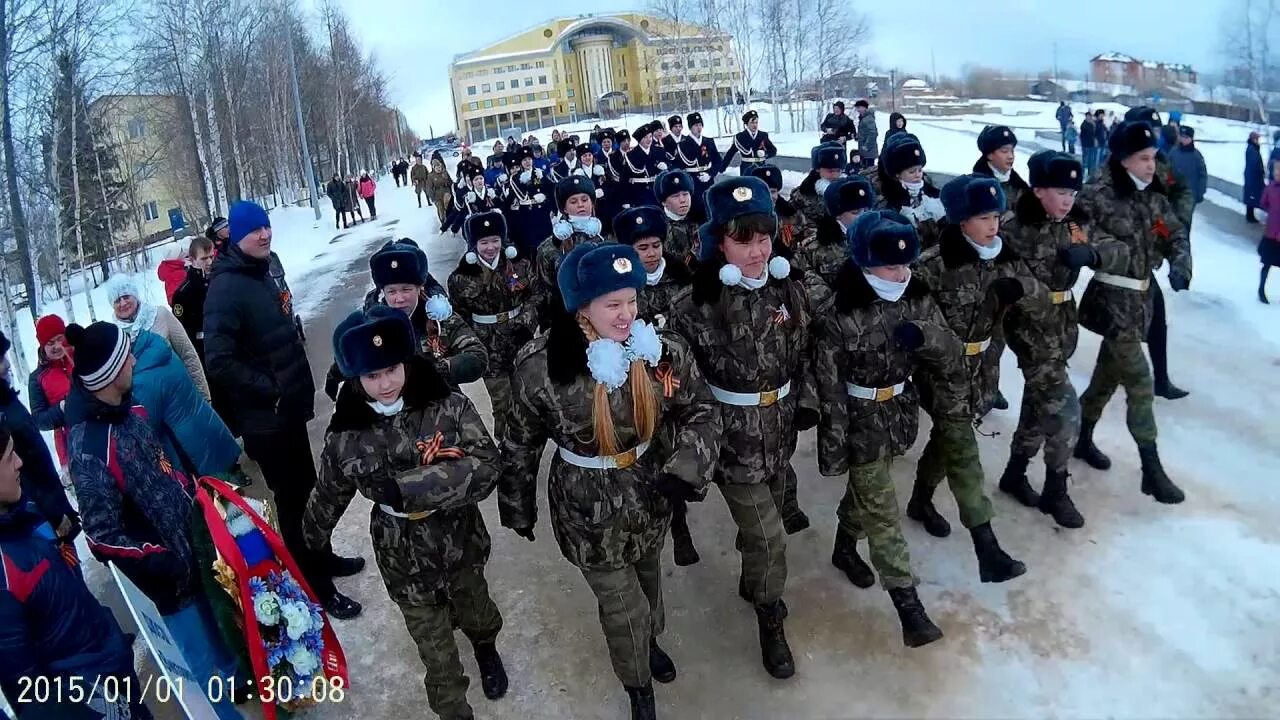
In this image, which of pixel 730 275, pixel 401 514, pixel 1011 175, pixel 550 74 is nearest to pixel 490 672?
pixel 401 514

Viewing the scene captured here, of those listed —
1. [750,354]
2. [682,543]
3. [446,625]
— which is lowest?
[682,543]

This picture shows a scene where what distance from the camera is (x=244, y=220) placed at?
399 cm

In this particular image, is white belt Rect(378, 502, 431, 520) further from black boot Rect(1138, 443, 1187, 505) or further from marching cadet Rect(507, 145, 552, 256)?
marching cadet Rect(507, 145, 552, 256)

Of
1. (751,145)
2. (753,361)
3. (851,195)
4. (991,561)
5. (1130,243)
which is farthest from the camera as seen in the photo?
(751,145)

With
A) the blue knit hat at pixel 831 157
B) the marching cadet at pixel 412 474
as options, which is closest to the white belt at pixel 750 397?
the marching cadet at pixel 412 474

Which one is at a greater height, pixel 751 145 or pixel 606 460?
pixel 751 145

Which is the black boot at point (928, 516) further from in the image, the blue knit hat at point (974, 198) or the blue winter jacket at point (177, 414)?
the blue winter jacket at point (177, 414)

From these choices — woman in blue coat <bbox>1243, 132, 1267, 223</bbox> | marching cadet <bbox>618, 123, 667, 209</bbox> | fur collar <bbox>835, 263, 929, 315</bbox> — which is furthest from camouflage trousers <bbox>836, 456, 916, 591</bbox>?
woman in blue coat <bbox>1243, 132, 1267, 223</bbox>

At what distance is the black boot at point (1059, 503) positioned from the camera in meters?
4.35

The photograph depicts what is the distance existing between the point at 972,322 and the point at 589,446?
232 cm

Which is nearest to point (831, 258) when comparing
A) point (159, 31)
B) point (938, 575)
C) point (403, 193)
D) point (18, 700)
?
point (938, 575)

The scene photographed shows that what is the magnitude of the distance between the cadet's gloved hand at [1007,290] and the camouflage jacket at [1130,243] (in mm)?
897

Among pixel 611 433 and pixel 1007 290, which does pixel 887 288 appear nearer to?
pixel 1007 290

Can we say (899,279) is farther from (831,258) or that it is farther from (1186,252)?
(1186,252)
